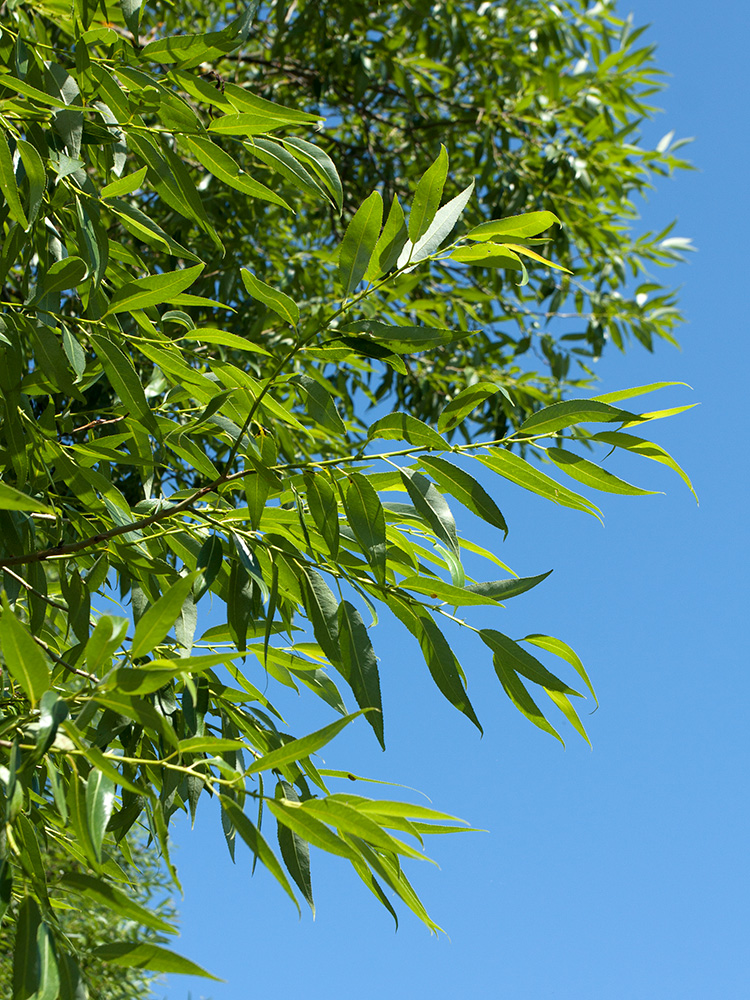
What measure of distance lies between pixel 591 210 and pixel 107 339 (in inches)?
121

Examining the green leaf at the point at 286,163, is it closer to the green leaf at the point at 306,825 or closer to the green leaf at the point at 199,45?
the green leaf at the point at 199,45

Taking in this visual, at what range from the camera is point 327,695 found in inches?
48.3

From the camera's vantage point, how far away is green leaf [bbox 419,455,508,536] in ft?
3.23

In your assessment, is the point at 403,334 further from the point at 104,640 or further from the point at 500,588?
the point at 104,640

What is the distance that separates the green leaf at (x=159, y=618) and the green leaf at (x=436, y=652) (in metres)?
0.30

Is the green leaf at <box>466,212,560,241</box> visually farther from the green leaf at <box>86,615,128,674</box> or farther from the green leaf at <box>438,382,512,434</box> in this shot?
the green leaf at <box>86,615,128,674</box>

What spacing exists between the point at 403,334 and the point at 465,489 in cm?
17

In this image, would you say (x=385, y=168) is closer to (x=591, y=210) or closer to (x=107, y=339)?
(x=591, y=210)

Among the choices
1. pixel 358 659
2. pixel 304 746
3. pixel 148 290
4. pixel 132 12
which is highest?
pixel 132 12

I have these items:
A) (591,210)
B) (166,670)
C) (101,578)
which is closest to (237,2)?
(591,210)

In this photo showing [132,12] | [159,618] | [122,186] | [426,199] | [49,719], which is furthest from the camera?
[132,12]

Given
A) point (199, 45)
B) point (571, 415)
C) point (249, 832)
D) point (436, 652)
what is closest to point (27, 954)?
point (249, 832)

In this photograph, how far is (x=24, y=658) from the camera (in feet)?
2.46

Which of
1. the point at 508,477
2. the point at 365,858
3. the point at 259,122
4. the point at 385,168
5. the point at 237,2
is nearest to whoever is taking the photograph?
the point at 365,858
